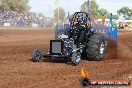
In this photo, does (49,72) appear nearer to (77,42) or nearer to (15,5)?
(77,42)

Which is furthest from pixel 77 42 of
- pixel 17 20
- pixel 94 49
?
pixel 17 20

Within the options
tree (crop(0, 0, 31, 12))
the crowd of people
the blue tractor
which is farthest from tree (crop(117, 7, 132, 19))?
the blue tractor

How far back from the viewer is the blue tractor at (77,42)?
47.2ft

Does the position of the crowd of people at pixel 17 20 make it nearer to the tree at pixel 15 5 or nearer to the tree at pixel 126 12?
the tree at pixel 15 5

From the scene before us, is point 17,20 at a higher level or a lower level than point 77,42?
lower

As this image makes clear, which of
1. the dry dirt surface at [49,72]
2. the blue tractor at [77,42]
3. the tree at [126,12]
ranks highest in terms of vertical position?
the blue tractor at [77,42]

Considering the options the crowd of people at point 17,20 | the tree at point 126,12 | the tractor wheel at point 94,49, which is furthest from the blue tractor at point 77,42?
the tree at point 126,12

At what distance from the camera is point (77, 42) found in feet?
50.9

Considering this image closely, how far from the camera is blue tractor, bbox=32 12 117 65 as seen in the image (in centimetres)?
1440

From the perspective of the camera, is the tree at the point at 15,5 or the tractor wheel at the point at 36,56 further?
the tree at the point at 15,5

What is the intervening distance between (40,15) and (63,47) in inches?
2301

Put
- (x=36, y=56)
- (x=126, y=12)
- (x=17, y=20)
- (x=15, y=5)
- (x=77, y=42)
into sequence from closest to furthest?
(x=36, y=56) → (x=77, y=42) → (x=17, y=20) → (x=15, y=5) → (x=126, y=12)

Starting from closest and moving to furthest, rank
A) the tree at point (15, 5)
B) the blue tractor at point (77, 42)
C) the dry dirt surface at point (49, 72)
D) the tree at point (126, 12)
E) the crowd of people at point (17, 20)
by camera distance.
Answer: the dry dirt surface at point (49, 72)
the blue tractor at point (77, 42)
the crowd of people at point (17, 20)
the tree at point (15, 5)
the tree at point (126, 12)

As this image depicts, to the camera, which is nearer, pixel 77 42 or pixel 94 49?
pixel 94 49
